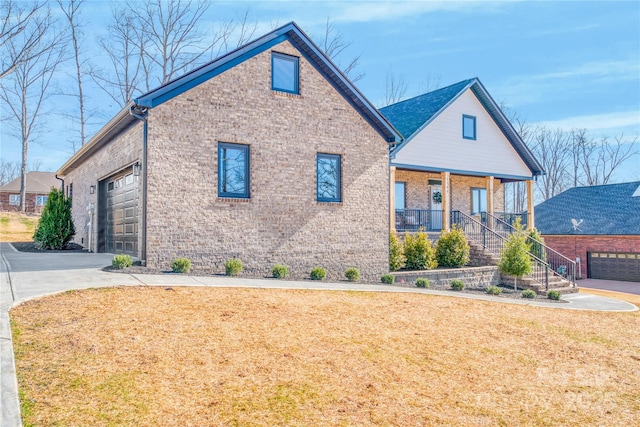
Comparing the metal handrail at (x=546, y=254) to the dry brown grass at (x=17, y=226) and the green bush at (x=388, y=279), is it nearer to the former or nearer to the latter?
the green bush at (x=388, y=279)

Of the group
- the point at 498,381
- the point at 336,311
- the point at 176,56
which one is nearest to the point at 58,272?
the point at 336,311

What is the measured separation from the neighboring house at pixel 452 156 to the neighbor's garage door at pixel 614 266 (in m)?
6.52

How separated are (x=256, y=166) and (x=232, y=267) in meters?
2.94

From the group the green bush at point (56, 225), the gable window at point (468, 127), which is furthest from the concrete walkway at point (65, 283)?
the gable window at point (468, 127)

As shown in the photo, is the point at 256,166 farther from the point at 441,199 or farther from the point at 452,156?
the point at 441,199

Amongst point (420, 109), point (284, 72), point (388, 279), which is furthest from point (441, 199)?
point (284, 72)

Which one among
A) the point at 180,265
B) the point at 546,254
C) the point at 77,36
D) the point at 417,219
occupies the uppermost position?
the point at 77,36

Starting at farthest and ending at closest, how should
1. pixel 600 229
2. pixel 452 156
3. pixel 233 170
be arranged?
1. pixel 600 229
2. pixel 452 156
3. pixel 233 170

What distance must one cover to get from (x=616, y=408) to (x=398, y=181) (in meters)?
16.8

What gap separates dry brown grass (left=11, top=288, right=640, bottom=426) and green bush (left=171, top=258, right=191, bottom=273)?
2.50 metres

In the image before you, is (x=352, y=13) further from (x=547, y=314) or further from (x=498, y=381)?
(x=498, y=381)

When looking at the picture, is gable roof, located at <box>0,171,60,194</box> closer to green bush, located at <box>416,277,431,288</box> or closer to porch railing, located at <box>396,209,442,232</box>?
porch railing, located at <box>396,209,442,232</box>

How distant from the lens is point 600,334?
8.80 m

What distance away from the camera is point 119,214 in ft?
Result: 49.0
